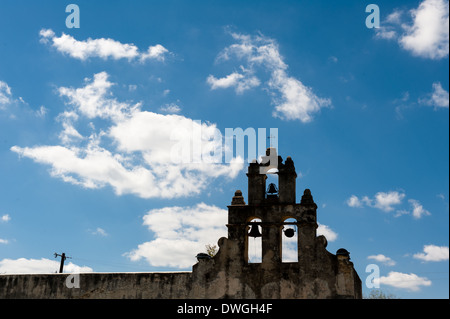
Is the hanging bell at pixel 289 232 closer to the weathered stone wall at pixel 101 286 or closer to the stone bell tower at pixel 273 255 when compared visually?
the stone bell tower at pixel 273 255

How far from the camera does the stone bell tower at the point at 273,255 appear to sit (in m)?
16.0

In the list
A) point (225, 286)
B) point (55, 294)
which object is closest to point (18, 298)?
point (55, 294)

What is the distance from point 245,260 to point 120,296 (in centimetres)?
400

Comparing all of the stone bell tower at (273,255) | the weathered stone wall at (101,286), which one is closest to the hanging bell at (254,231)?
the stone bell tower at (273,255)

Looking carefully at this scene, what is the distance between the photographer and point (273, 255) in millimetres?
16531

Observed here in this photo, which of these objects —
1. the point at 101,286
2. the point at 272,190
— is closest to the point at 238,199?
the point at 272,190

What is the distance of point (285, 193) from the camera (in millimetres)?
17016

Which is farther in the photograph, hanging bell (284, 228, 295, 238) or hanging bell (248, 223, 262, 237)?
hanging bell (248, 223, 262, 237)

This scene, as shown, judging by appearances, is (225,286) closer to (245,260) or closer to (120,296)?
(245,260)

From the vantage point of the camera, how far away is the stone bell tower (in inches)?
628

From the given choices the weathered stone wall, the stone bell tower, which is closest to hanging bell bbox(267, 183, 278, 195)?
the stone bell tower

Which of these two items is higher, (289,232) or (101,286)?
(289,232)

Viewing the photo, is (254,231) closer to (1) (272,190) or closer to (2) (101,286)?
(1) (272,190)

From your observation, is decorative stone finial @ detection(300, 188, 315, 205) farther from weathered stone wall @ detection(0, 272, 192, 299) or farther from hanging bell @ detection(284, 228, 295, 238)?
weathered stone wall @ detection(0, 272, 192, 299)
